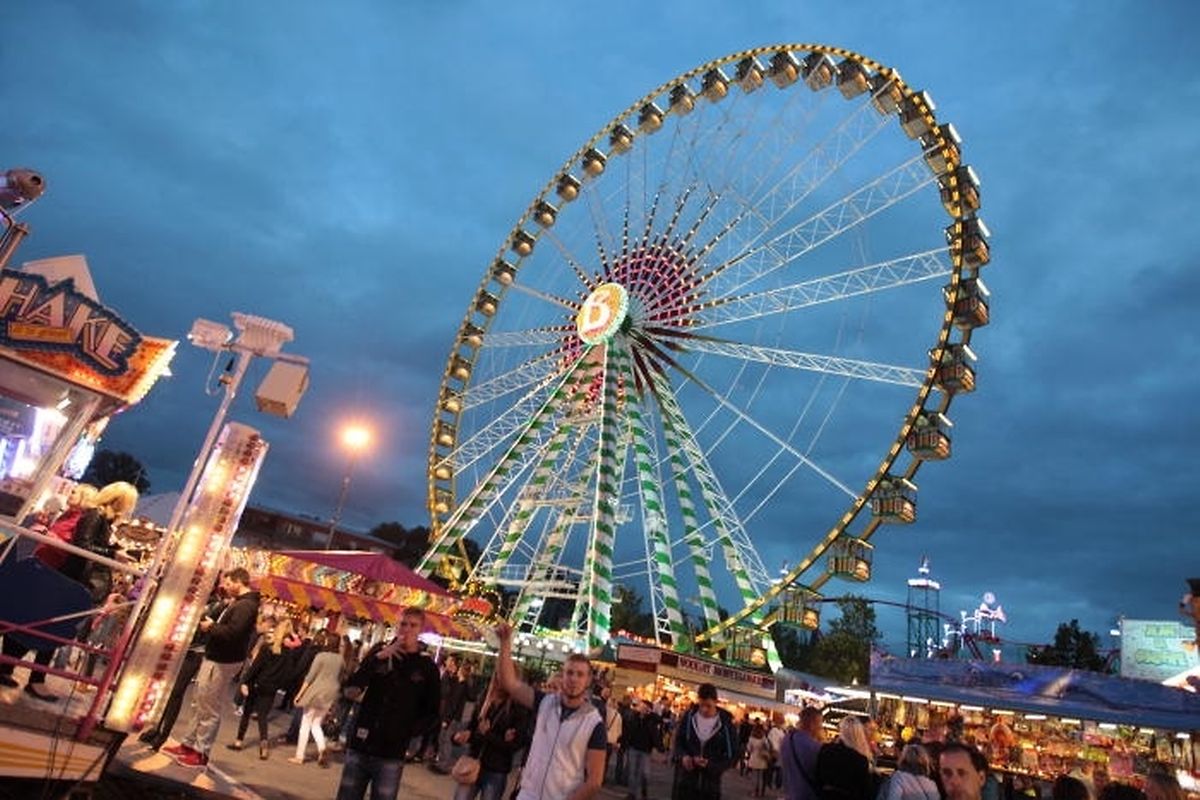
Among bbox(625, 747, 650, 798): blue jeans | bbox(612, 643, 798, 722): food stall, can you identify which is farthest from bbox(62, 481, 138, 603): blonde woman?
bbox(612, 643, 798, 722): food stall

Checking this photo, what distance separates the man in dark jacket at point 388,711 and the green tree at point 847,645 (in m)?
48.9

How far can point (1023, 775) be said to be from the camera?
16078 millimetres

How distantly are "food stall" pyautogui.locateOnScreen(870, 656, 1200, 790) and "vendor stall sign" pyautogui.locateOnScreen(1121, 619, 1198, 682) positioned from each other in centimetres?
1013

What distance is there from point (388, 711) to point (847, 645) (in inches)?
2023

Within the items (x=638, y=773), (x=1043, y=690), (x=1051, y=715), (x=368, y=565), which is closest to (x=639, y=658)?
(x=368, y=565)

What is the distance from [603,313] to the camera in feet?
78.4

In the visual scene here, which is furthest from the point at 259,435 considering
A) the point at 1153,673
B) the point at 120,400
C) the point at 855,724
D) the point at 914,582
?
the point at 914,582

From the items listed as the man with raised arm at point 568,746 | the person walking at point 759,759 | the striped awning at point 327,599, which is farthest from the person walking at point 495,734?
the person walking at point 759,759

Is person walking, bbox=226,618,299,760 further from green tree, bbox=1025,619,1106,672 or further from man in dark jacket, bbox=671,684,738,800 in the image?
green tree, bbox=1025,619,1106,672

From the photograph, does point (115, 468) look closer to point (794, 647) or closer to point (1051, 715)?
point (794, 647)

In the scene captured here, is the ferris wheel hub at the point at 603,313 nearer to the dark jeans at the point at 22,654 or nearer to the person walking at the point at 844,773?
the dark jeans at the point at 22,654

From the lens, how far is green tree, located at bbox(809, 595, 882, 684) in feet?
161

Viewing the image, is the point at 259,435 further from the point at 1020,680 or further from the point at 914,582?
the point at 914,582

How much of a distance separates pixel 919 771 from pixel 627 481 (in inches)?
782
